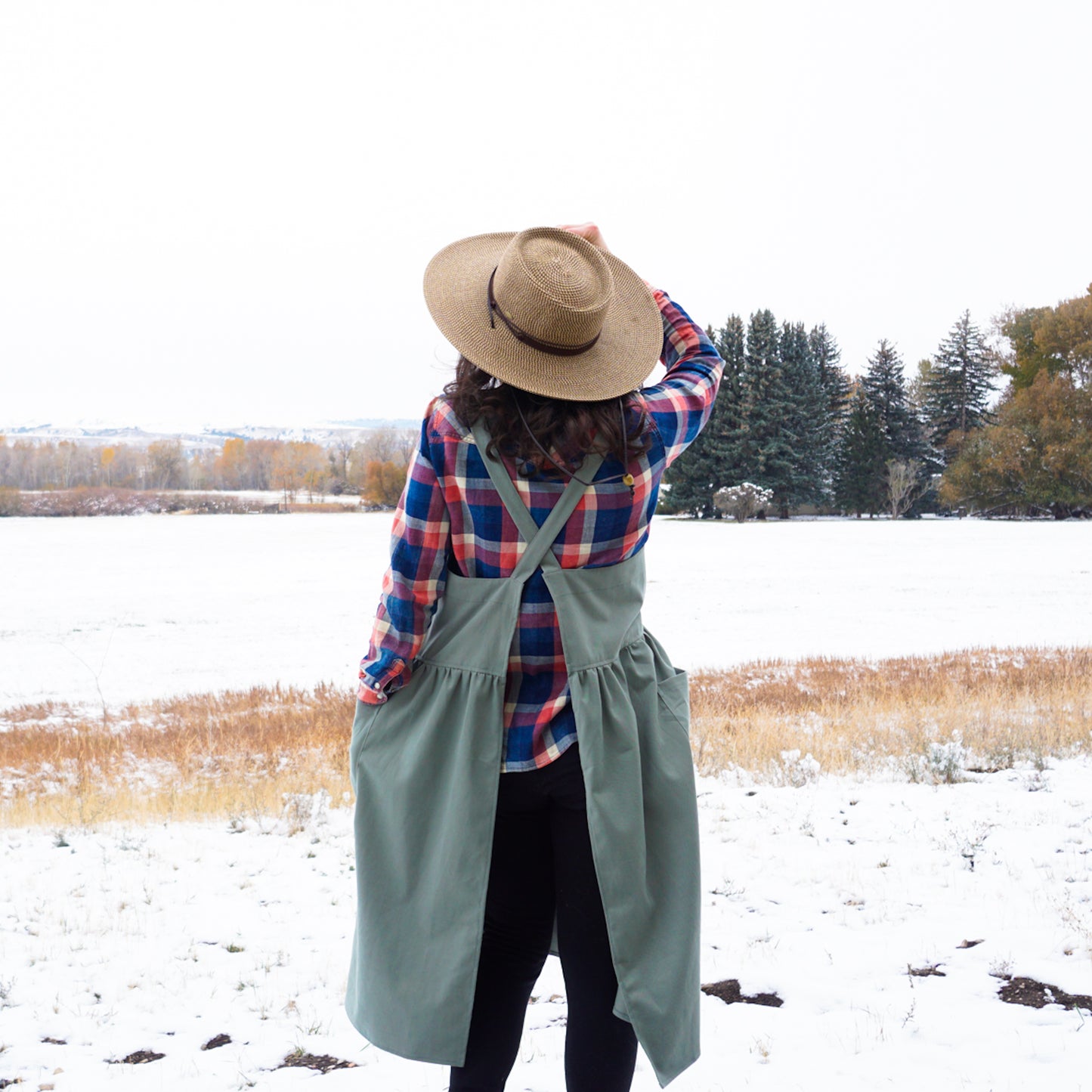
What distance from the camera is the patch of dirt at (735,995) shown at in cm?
298

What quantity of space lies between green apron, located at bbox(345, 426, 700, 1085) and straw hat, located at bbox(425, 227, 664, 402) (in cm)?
15

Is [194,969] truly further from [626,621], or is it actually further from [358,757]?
[626,621]

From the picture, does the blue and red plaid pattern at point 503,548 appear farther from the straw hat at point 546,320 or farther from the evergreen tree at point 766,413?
the evergreen tree at point 766,413

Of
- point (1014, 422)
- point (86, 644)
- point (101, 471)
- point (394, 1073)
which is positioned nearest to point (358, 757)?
point (394, 1073)

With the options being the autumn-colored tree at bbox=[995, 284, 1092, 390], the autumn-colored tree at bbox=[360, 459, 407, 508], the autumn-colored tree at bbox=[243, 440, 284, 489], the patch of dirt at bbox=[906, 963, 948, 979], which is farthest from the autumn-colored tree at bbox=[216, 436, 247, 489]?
the patch of dirt at bbox=[906, 963, 948, 979]

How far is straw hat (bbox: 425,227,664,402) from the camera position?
1.59 meters

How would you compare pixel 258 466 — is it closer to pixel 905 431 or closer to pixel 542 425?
pixel 905 431

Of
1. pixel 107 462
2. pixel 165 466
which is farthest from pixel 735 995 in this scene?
pixel 107 462

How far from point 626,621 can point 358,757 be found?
562 millimetres

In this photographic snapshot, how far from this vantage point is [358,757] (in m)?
1.72

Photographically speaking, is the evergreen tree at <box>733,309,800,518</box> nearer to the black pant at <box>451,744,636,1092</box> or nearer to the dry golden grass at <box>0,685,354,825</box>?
the dry golden grass at <box>0,685,354,825</box>

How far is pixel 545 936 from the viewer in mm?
1750

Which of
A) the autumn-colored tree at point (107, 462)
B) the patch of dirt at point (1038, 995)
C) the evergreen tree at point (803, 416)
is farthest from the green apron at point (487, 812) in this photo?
the autumn-colored tree at point (107, 462)

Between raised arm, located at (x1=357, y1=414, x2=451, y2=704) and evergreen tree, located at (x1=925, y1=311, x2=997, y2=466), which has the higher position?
evergreen tree, located at (x1=925, y1=311, x2=997, y2=466)
